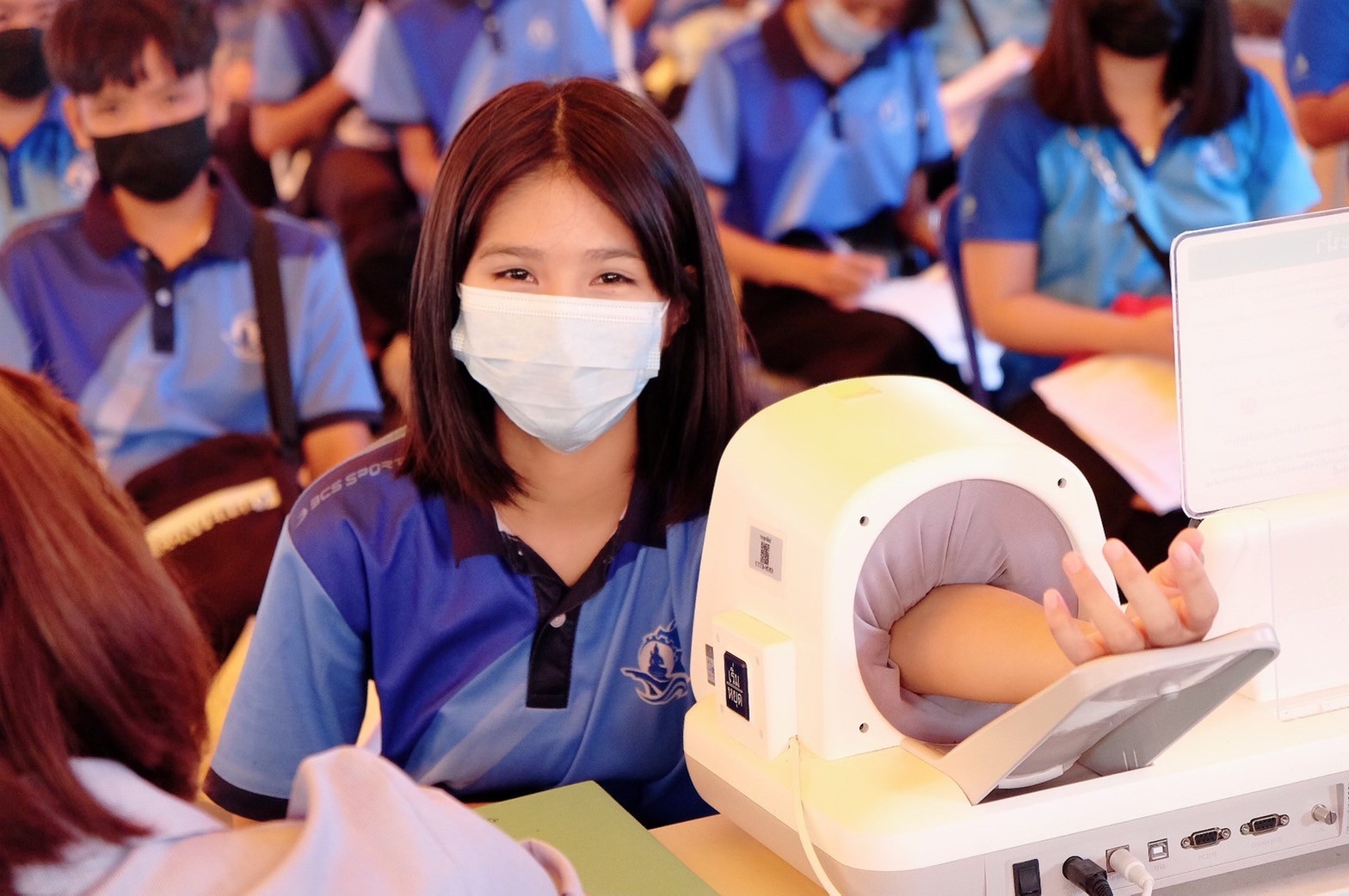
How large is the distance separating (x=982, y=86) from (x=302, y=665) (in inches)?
106

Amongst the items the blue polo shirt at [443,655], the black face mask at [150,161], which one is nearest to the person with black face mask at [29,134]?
the black face mask at [150,161]

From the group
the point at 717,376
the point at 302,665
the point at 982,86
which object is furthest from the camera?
the point at 982,86

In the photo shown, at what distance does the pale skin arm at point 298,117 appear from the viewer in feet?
10.6

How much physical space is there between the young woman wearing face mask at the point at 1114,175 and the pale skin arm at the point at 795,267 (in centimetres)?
32

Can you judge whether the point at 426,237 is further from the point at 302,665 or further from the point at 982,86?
the point at 982,86

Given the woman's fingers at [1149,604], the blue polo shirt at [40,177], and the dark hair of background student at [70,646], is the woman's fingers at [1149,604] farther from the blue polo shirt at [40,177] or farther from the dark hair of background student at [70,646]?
the blue polo shirt at [40,177]

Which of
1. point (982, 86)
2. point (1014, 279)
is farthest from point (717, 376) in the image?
point (982, 86)

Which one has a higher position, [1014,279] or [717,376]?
[717,376]

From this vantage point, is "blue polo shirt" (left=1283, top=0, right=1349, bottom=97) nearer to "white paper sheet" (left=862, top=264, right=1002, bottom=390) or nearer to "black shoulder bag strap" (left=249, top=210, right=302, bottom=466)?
"white paper sheet" (left=862, top=264, right=1002, bottom=390)

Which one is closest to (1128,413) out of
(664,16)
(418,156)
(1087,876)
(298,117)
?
(664,16)

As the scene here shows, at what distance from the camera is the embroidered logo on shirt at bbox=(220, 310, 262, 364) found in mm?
3010

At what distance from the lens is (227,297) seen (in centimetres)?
300

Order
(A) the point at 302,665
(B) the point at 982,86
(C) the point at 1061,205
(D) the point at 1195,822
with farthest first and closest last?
(B) the point at 982,86
(C) the point at 1061,205
(A) the point at 302,665
(D) the point at 1195,822

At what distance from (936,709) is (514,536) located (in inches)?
21.2
